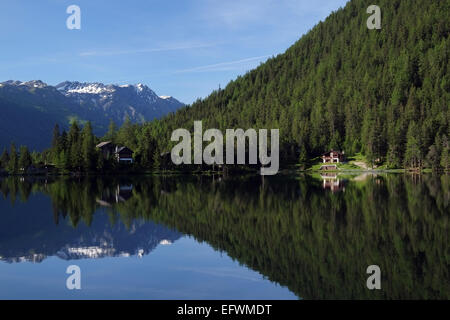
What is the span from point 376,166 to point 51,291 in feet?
473

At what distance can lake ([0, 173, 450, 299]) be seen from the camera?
1809 cm

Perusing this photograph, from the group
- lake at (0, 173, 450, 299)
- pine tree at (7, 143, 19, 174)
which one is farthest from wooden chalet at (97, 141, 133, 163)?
lake at (0, 173, 450, 299)

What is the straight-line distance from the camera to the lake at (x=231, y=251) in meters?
18.1

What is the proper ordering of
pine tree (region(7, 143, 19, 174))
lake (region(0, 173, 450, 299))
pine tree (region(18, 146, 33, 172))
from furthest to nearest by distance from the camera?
pine tree (region(18, 146, 33, 172)) → pine tree (region(7, 143, 19, 174)) → lake (region(0, 173, 450, 299))

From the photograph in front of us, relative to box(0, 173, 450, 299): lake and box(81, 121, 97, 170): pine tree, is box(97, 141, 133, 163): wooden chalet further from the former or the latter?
box(0, 173, 450, 299): lake

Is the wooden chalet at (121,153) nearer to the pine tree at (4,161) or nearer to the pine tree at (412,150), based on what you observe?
the pine tree at (4,161)

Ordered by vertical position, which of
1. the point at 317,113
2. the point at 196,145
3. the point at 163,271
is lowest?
the point at 163,271

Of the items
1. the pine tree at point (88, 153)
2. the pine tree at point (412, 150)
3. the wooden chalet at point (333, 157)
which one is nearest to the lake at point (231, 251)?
the pine tree at point (88, 153)

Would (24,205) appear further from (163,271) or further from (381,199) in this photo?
(381,199)

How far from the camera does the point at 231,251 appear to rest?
25188mm

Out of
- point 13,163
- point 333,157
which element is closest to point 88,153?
point 13,163

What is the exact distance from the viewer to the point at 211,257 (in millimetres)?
24281

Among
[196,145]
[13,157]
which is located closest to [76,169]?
[13,157]

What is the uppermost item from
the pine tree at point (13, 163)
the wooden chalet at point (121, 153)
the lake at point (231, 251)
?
the wooden chalet at point (121, 153)
